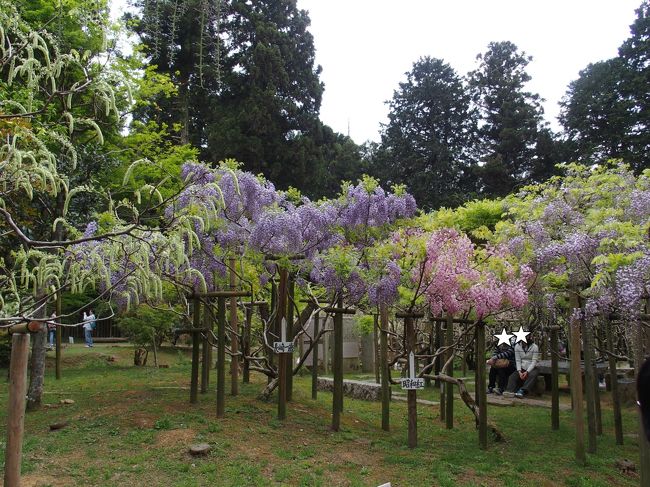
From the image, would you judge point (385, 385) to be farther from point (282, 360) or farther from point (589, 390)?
point (589, 390)

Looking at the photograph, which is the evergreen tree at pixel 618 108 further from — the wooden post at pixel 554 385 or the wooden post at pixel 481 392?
the wooden post at pixel 481 392

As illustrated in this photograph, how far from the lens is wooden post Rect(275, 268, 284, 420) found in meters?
7.67

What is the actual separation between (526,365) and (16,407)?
10251 mm

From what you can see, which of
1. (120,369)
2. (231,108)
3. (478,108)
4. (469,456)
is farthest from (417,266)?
(478,108)

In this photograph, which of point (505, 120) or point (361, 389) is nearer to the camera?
point (361, 389)

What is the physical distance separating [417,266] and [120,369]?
30.3ft

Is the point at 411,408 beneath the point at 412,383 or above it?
beneath

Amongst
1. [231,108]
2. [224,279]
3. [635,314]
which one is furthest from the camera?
[231,108]

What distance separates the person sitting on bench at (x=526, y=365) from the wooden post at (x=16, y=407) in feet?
32.6

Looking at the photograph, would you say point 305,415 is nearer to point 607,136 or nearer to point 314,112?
point 314,112

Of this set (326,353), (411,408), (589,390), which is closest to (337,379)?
(411,408)

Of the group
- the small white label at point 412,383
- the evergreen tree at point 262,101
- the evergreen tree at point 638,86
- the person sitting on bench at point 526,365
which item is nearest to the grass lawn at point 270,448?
the small white label at point 412,383

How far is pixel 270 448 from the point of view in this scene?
6.65 m

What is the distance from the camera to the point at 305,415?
828cm
